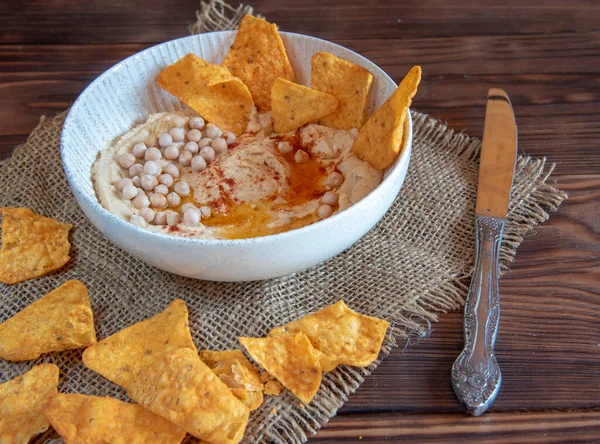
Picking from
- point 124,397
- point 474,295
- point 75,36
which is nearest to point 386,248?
point 474,295

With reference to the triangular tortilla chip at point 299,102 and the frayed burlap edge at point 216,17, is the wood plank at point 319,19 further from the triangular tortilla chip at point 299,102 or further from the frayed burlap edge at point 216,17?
the triangular tortilla chip at point 299,102

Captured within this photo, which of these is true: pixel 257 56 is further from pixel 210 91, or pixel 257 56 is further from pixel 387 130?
pixel 387 130

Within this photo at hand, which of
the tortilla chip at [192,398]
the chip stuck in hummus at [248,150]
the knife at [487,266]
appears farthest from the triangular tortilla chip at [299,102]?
the tortilla chip at [192,398]

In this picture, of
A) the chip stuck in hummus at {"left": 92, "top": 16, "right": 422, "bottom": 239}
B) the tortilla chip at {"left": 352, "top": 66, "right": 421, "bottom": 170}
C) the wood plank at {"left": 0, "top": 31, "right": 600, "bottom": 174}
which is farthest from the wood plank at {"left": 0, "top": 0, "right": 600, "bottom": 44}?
the tortilla chip at {"left": 352, "top": 66, "right": 421, "bottom": 170}

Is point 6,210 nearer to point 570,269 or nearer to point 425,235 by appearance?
point 425,235

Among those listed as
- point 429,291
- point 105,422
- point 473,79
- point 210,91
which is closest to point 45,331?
point 105,422
